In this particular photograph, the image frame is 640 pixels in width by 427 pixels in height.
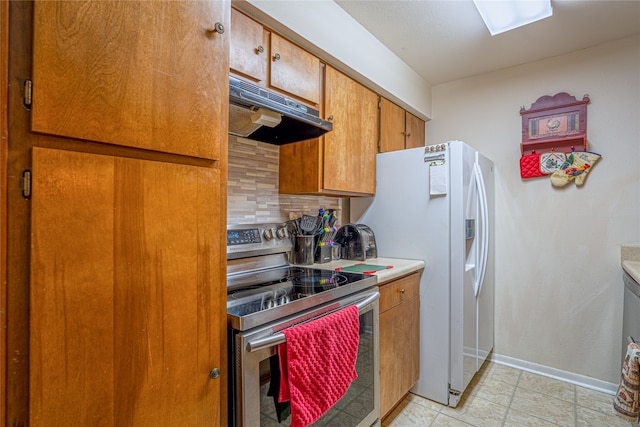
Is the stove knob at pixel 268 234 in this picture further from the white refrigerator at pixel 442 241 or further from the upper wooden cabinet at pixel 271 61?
the white refrigerator at pixel 442 241

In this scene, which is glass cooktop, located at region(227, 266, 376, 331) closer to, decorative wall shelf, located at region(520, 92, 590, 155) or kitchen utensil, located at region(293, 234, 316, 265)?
kitchen utensil, located at region(293, 234, 316, 265)

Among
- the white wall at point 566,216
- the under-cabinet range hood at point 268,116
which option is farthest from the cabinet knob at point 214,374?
the white wall at point 566,216

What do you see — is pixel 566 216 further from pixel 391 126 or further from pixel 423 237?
pixel 391 126

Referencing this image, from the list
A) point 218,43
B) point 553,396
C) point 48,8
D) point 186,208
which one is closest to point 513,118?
point 553,396

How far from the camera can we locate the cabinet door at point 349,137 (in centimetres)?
188

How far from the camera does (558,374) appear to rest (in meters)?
2.33

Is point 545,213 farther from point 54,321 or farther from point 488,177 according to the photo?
point 54,321

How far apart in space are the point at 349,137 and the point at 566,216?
1.72 m

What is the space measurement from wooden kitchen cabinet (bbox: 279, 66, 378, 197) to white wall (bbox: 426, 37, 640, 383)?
45.3 inches

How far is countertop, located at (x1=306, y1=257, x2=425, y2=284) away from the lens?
1706 mm

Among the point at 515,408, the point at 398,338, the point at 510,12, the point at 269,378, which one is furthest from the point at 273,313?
the point at 510,12

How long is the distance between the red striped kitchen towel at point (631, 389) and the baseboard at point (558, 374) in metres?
1.32

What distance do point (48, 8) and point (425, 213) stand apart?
194 centimetres

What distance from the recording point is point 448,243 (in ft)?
6.50
